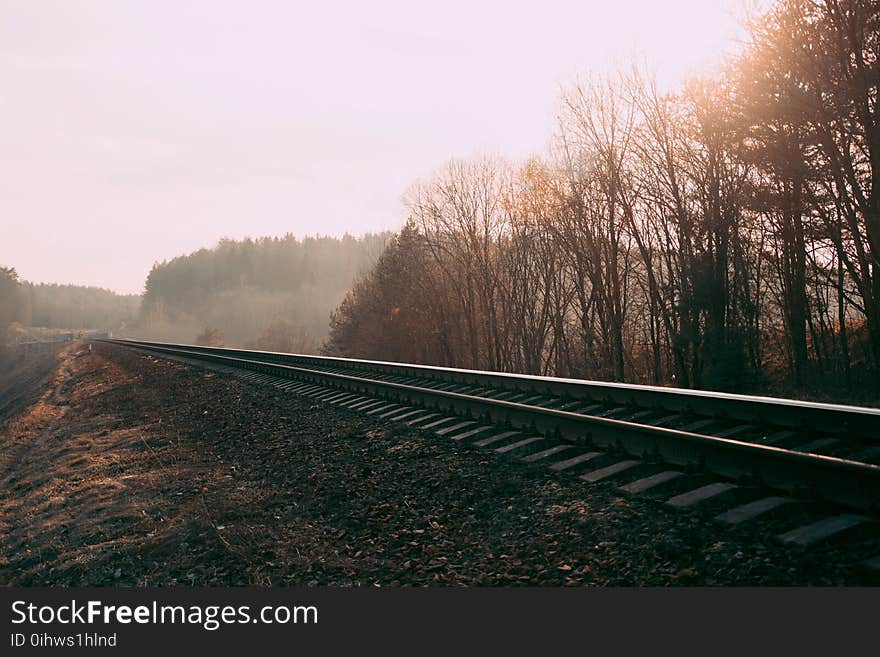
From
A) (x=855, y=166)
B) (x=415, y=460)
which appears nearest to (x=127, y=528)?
(x=415, y=460)

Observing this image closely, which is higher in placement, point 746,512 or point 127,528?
point 746,512

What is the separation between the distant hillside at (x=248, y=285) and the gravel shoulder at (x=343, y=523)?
91099mm

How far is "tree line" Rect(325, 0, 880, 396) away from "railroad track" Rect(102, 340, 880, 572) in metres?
7.91

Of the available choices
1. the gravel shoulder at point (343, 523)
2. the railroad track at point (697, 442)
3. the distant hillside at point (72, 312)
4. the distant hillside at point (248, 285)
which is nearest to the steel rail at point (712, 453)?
the railroad track at point (697, 442)

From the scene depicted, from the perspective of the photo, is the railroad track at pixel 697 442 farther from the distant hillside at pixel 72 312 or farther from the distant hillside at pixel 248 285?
the distant hillside at pixel 72 312

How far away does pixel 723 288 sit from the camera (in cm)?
1809

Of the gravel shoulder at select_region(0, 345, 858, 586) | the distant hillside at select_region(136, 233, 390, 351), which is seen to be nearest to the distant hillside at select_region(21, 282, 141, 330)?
the distant hillside at select_region(136, 233, 390, 351)

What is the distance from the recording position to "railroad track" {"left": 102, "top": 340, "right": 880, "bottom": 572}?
175 inches

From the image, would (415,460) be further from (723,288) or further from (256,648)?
(723,288)

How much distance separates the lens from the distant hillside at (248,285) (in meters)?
108

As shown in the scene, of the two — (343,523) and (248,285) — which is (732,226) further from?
(248,285)

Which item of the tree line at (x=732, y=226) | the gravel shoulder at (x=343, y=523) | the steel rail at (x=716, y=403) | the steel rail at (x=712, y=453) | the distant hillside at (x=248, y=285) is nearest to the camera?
the gravel shoulder at (x=343, y=523)

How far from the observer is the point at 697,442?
557 cm

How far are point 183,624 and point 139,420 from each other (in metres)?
11.5
